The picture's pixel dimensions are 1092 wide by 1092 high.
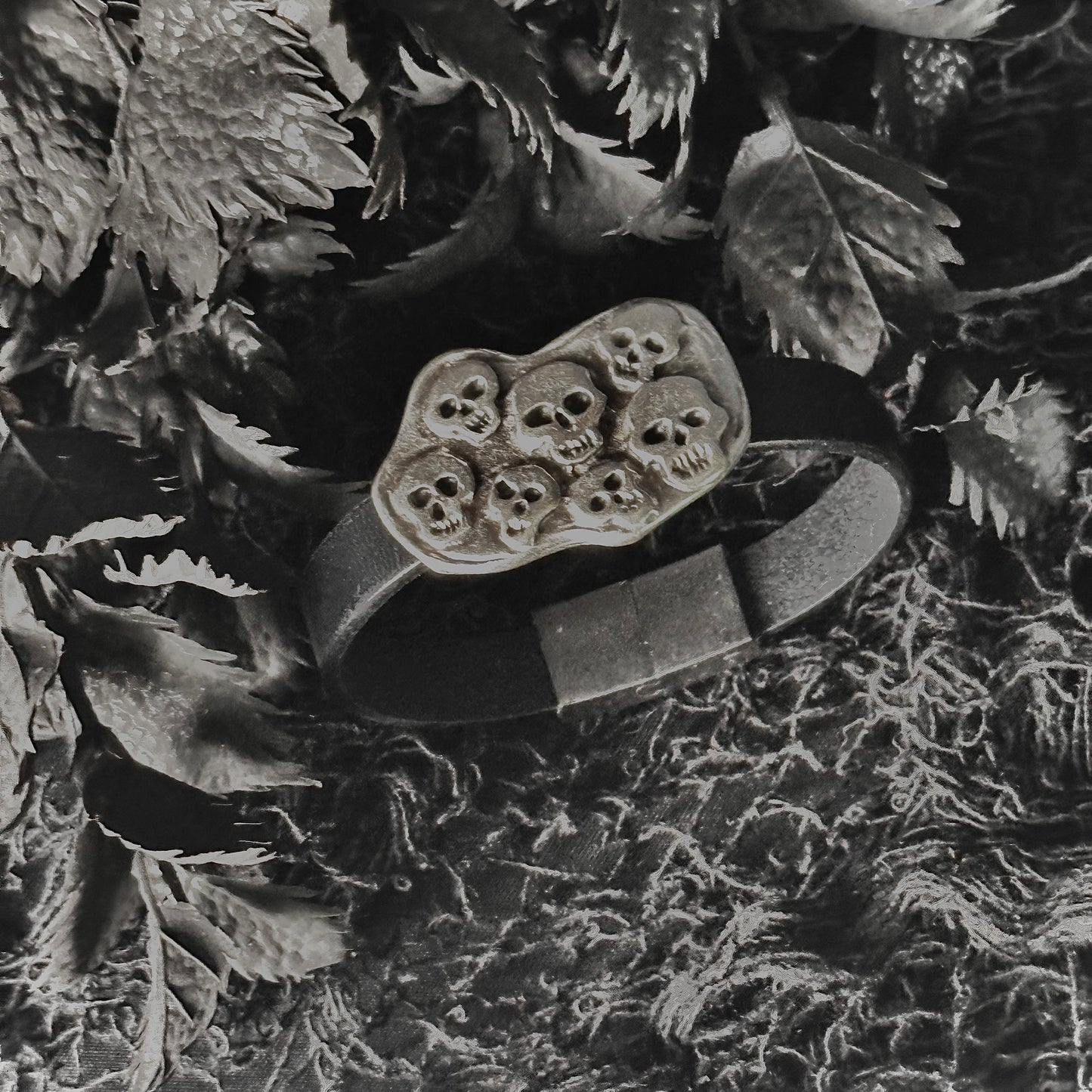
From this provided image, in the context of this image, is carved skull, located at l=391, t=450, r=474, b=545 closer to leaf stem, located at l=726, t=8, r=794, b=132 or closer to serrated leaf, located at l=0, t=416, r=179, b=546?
serrated leaf, located at l=0, t=416, r=179, b=546

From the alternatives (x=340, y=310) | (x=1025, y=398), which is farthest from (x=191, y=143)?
(x=1025, y=398)

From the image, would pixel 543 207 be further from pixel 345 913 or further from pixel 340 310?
pixel 345 913

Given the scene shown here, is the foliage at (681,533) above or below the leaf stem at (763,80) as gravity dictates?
below

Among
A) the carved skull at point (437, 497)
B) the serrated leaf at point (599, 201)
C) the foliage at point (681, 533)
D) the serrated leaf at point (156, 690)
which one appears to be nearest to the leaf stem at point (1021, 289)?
the foliage at point (681, 533)

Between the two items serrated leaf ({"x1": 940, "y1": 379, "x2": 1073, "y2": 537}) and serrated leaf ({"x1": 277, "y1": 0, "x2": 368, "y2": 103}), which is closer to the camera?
serrated leaf ({"x1": 277, "y1": 0, "x2": 368, "y2": 103})

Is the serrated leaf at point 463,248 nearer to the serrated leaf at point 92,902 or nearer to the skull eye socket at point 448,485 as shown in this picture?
the skull eye socket at point 448,485

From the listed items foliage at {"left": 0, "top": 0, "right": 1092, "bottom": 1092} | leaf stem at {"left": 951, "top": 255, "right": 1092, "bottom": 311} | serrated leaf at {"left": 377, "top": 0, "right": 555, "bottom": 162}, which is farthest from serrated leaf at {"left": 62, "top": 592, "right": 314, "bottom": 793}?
leaf stem at {"left": 951, "top": 255, "right": 1092, "bottom": 311}
